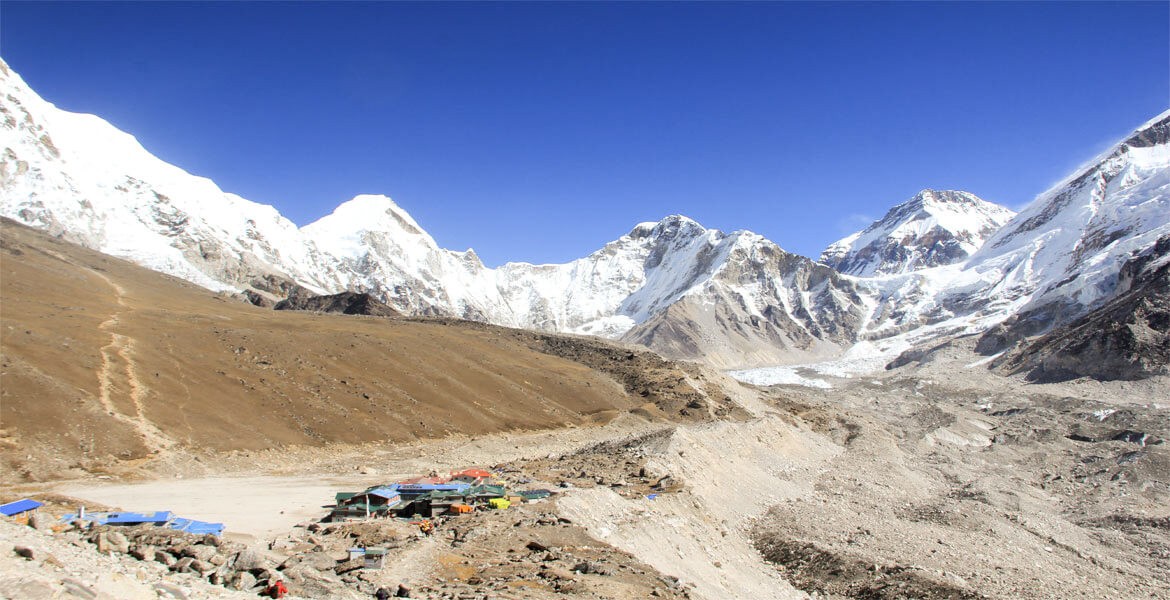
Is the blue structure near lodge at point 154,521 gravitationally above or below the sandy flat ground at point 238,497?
above

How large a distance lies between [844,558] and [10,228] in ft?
601

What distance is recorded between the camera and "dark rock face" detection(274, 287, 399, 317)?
14462cm

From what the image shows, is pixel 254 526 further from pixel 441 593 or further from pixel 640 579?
pixel 640 579

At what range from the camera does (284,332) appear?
81.2m

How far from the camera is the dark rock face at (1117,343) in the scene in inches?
5881

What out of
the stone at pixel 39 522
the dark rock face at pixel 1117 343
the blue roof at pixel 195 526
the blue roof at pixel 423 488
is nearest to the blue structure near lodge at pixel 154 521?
the blue roof at pixel 195 526

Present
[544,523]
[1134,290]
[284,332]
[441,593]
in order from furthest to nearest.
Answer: [1134,290] → [284,332] → [544,523] → [441,593]

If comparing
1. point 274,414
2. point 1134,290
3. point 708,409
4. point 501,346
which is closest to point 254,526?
point 274,414

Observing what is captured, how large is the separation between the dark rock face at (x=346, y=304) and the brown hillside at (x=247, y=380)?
98.1 ft

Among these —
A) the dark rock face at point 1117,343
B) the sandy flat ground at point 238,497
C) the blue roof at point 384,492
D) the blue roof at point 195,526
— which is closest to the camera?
the blue roof at point 195,526

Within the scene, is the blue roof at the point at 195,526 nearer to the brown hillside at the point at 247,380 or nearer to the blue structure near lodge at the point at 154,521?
the blue structure near lodge at the point at 154,521

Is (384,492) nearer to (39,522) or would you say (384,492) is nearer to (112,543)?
(39,522)

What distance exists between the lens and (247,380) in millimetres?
63844

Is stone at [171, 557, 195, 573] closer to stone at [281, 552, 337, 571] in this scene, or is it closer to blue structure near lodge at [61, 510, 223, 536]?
stone at [281, 552, 337, 571]
